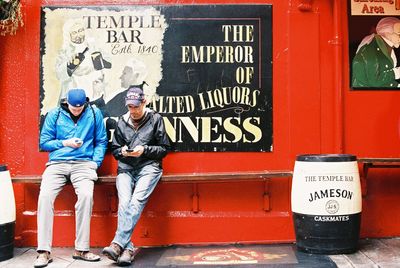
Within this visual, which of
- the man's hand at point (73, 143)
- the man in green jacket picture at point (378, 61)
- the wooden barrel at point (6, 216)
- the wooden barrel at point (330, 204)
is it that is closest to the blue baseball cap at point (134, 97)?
the man's hand at point (73, 143)

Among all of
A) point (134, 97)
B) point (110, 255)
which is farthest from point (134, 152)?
point (110, 255)

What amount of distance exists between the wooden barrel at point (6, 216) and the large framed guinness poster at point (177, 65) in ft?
3.25

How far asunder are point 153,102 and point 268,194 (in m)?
1.76

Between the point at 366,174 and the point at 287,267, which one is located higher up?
the point at 366,174

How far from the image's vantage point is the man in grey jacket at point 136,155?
502 centimetres

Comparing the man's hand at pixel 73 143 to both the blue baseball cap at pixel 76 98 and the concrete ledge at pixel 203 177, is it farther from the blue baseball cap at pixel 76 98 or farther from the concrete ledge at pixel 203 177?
the concrete ledge at pixel 203 177

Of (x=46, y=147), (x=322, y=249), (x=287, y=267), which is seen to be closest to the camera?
(x=287, y=267)

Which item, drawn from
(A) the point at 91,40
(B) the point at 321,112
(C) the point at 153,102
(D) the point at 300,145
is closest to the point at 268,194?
(D) the point at 300,145

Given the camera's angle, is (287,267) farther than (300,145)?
No

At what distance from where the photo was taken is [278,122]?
5797mm

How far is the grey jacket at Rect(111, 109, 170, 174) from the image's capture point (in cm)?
535

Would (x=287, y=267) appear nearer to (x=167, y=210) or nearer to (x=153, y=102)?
(x=167, y=210)

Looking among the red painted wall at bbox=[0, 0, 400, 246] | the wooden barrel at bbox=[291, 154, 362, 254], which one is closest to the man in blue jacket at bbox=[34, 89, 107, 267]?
the red painted wall at bbox=[0, 0, 400, 246]

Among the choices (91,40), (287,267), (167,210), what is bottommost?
(287,267)
